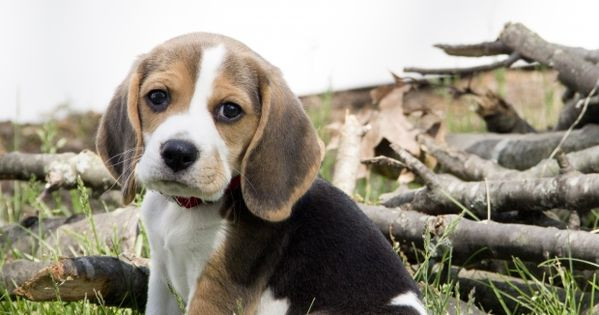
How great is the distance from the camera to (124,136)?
15.0ft

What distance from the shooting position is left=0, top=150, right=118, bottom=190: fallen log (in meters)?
6.51

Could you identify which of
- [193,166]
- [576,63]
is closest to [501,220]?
[576,63]

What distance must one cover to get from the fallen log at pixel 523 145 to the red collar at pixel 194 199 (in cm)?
293

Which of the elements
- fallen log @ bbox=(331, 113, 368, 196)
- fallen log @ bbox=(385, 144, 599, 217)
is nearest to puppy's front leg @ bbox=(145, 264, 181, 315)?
fallen log @ bbox=(385, 144, 599, 217)

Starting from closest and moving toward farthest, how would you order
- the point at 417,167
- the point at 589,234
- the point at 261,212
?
the point at 261,212 < the point at 589,234 < the point at 417,167

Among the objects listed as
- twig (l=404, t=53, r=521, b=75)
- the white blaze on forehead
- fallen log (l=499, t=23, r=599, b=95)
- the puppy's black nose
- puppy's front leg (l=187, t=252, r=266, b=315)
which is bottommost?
puppy's front leg (l=187, t=252, r=266, b=315)

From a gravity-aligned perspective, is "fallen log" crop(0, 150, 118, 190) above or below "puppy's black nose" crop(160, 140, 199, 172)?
below

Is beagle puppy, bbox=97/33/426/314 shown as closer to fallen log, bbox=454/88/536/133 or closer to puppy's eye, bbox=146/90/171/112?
puppy's eye, bbox=146/90/171/112

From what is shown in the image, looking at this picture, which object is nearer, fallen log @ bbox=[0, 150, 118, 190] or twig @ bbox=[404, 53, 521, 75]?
fallen log @ bbox=[0, 150, 118, 190]

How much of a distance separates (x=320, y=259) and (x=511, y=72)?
18.1 feet

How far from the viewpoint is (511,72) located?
31.8 feet

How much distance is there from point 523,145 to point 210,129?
11.7 feet

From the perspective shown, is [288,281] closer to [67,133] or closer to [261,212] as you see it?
[261,212]

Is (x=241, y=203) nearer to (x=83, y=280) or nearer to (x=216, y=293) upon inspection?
(x=216, y=293)
